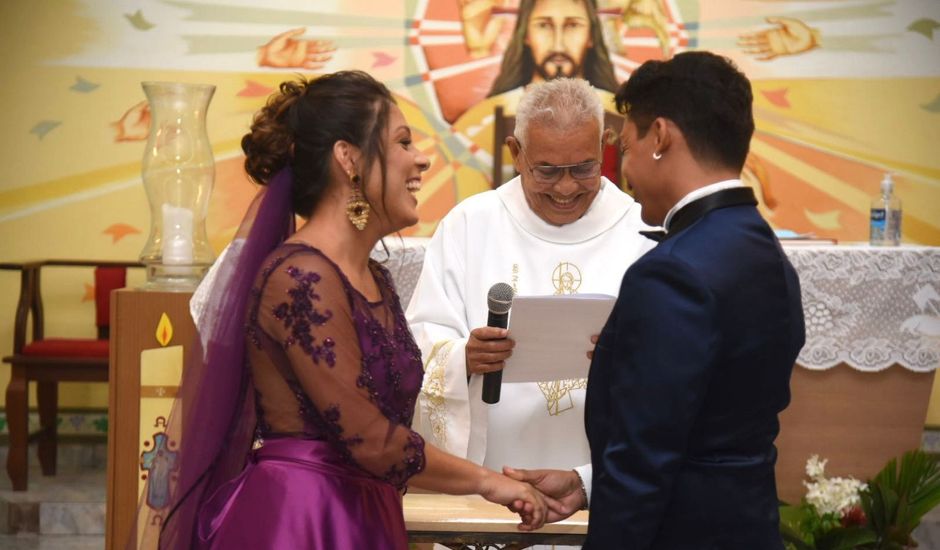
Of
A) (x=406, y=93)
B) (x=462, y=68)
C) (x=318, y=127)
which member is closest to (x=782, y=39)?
(x=462, y=68)

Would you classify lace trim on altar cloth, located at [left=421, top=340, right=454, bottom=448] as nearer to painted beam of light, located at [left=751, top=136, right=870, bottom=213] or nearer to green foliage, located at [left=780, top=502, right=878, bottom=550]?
green foliage, located at [left=780, top=502, right=878, bottom=550]

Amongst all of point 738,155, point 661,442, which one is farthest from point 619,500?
point 738,155

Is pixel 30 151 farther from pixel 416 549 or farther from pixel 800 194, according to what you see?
pixel 800 194

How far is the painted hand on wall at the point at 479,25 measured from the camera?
7.10 meters

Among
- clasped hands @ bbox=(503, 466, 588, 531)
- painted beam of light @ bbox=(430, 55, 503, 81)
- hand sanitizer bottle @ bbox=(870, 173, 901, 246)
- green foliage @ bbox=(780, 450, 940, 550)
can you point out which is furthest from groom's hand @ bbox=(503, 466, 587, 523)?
painted beam of light @ bbox=(430, 55, 503, 81)

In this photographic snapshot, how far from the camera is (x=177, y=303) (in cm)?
340

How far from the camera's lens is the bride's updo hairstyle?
2295 millimetres

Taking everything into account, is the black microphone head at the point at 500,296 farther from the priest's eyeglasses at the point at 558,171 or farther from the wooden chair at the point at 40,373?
the wooden chair at the point at 40,373

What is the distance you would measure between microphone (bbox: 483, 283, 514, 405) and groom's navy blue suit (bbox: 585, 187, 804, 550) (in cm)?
88

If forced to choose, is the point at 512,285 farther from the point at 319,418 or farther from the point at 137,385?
the point at 319,418

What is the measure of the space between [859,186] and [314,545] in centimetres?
591

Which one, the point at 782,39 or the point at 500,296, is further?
the point at 782,39

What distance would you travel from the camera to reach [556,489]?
2.59 metres

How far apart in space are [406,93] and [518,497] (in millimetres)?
4927
